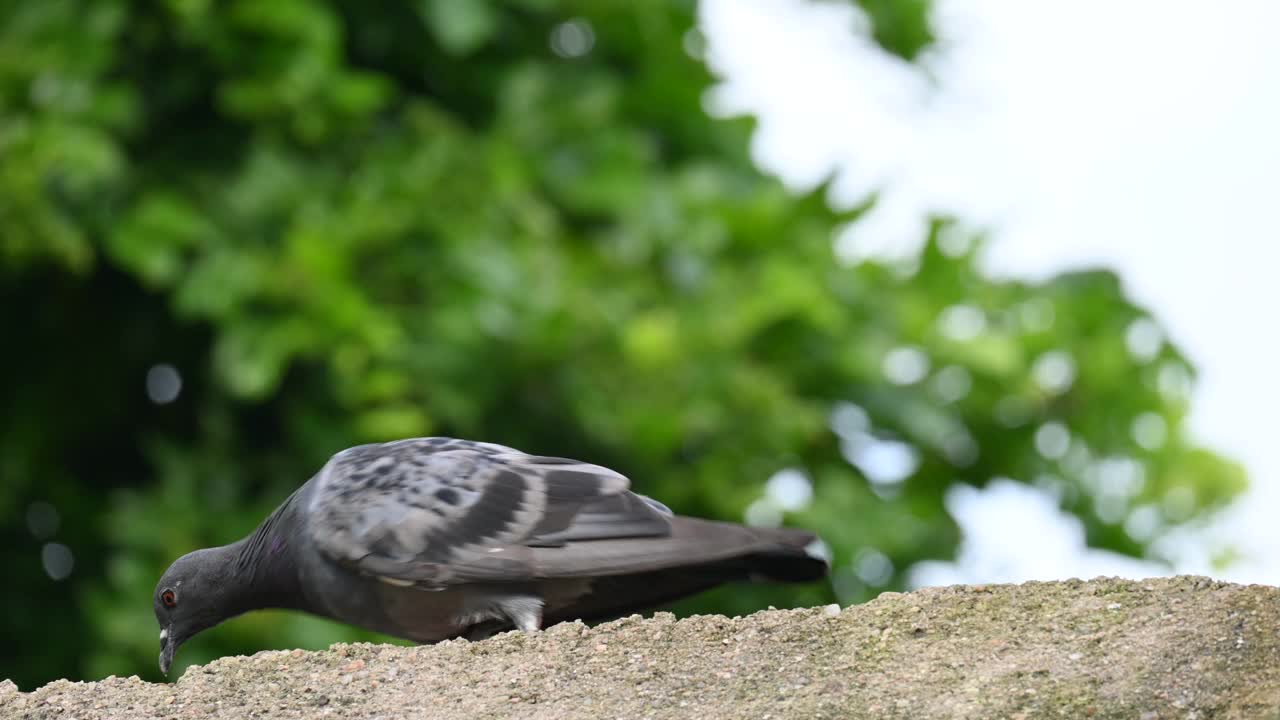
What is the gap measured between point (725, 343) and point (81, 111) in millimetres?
3058

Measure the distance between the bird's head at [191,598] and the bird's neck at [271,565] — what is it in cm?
6

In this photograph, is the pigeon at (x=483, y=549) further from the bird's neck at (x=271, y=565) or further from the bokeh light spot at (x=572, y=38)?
the bokeh light spot at (x=572, y=38)

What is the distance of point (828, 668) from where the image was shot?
3.62 m

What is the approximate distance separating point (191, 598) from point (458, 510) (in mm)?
946

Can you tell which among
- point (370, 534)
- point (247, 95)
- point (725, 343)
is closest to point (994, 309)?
point (725, 343)

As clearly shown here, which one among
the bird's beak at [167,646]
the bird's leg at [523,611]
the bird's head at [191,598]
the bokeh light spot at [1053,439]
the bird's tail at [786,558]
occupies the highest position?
the bokeh light spot at [1053,439]

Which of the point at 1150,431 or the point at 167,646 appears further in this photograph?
the point at 1150,431

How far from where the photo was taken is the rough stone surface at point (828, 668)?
129 inches

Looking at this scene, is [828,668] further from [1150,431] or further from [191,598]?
[1150,431]

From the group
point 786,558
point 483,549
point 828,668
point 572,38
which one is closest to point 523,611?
point 483,549

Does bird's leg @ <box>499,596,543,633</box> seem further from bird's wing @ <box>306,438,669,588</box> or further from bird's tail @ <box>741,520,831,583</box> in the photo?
bird's tail @ <box>741,520,831,583</box>

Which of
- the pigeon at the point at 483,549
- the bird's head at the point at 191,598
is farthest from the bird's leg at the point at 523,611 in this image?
the bird's head at the point at 191,598

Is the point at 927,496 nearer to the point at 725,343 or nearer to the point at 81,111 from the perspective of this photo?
the point at 725,343

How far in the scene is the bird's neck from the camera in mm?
4520
